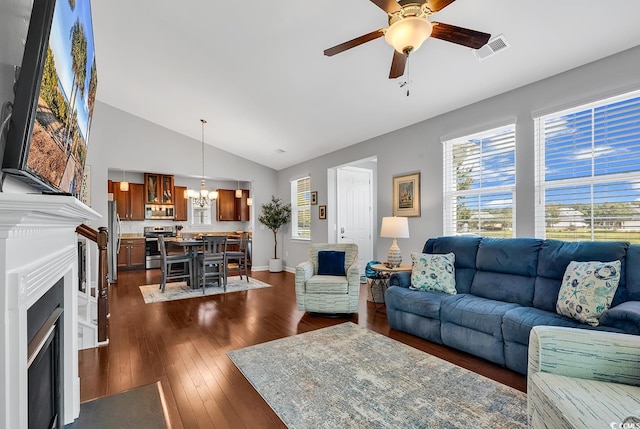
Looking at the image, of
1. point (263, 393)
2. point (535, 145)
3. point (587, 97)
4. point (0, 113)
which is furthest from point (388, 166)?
point (0, 113)

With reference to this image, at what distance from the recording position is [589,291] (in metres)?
2.22

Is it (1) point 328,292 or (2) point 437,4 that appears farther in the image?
(1) point 328,292

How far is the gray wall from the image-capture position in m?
2.77

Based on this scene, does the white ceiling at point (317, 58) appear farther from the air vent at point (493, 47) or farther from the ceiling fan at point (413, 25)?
the ceiling fan at point (413, 25)

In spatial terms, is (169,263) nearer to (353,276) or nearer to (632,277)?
(353,276)

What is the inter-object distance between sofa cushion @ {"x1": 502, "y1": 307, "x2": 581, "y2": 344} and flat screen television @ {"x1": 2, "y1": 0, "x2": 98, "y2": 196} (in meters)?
2.98

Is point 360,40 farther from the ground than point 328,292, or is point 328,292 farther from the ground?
point 360,40

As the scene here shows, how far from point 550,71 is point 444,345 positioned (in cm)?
295

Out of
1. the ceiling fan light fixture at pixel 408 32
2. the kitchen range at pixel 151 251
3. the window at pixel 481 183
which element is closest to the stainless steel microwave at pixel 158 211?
the kitchen range at pixel 151 251

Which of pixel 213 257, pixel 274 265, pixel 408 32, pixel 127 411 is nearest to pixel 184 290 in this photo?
pixel 213 257

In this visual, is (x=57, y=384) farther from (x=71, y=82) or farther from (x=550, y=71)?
(x=550, y=71)

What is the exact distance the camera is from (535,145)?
323 cm

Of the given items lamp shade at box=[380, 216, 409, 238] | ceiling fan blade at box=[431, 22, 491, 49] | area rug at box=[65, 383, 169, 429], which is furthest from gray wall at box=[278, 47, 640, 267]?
area rug at box=[65, 383, 169, 429]

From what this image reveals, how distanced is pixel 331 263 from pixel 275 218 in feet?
11.3
